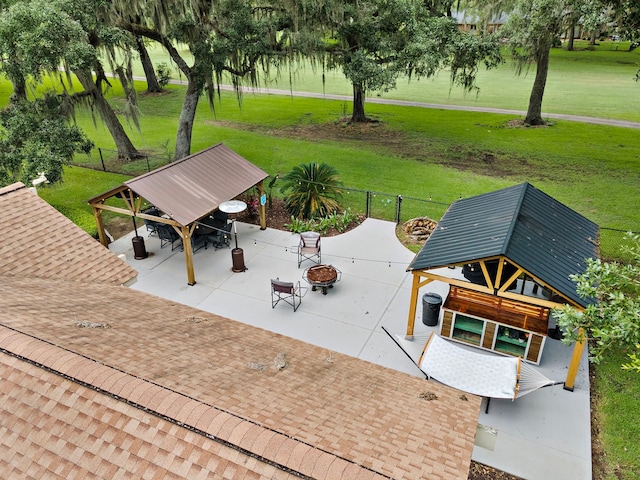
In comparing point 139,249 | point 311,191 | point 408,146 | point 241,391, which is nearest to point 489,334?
point 241,391

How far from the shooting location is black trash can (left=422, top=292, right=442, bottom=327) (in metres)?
9.29

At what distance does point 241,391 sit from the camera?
14.4ft

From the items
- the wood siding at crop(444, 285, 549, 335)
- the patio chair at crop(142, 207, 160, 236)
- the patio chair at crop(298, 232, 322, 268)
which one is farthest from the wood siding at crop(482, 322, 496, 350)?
the patio chair at crop(142, 207, 160, 236)

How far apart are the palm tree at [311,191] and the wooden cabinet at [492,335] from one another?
636 cm

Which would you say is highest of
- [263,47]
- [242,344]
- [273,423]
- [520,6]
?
[520,6]

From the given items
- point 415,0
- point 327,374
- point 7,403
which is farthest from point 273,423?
point 415,0

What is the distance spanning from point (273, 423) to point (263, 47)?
15.5 m

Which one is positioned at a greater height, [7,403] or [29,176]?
[7,403]

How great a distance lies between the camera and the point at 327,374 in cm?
548

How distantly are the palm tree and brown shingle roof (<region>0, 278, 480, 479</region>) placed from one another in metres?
7.92

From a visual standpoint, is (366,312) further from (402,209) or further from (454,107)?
(454,107)

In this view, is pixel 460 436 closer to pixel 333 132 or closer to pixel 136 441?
pixel 136 441

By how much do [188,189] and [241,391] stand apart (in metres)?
7.85

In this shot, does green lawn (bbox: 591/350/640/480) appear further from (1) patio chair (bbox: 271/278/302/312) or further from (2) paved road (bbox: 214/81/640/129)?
(2) paved road (bbox: 214/81/640/129)
